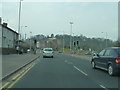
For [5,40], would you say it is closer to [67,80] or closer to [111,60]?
[111,60]

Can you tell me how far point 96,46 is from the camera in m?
80.8

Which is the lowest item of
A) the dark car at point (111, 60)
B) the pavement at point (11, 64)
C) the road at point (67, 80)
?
the road at point (67, 80)

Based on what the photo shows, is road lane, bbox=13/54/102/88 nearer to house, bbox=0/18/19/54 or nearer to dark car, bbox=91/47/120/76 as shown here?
dark car, bbox=91/47/120/76

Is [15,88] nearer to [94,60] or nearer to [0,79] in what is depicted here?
[0,79]

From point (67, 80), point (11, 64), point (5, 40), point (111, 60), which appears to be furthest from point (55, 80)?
point (5, 40)

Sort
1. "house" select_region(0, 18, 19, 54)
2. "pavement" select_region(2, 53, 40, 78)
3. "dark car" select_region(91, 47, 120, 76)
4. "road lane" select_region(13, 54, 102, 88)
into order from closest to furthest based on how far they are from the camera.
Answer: "road lane" select_region(13, 54, 102, 88)
"dark car" select_region(91, 47, 120, 76)
"pavement" select_region(2, 53, 40, 78)
"house" select_region(0, 18, 19, 54)

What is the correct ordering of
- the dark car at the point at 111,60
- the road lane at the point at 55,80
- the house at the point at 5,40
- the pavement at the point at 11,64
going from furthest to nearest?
the house at the point at 5,40
the pavement at the point at 11,64
the dark car at the point at 111,60
the road lane at the point at 55,80

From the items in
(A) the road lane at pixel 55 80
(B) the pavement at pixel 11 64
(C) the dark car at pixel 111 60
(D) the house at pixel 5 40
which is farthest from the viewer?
(D) the house at pixel 5 40

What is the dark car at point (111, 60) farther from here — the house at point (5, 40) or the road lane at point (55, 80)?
the house at point (5, 40)

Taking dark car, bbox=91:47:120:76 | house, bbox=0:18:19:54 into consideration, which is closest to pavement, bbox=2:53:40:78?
dark car, bbox=91:47:120:76

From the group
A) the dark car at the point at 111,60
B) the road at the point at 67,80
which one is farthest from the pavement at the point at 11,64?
the dark car at the point at 111,60

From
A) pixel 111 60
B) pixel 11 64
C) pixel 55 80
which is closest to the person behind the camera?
pixel 55 80

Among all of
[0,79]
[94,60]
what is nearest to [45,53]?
[94,60]

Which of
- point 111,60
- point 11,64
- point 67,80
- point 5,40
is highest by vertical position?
point 5,40
